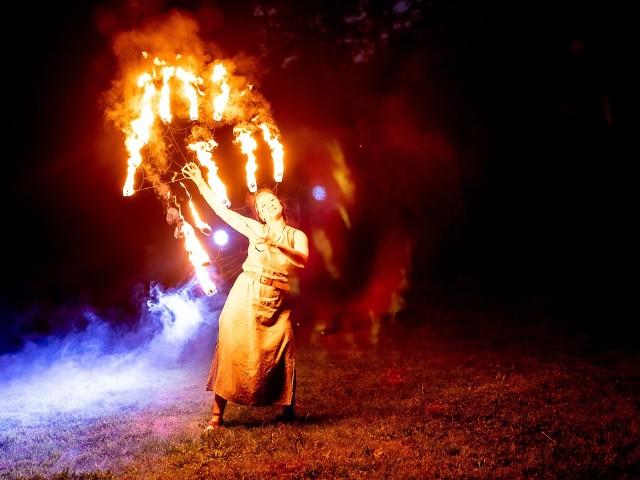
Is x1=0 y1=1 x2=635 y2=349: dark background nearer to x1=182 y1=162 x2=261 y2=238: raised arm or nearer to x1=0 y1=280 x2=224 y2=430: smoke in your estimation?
x1=0 y1=280 x2=224 y2=430: smoke

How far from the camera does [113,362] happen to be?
10.6m

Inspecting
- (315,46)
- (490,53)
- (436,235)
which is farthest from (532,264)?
(315,46)

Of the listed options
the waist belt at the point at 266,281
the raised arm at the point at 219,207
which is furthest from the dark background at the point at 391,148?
the waist belt at the point at 266,281

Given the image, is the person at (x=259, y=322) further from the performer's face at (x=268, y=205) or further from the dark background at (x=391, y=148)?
the dark background at (x=391, y=148)

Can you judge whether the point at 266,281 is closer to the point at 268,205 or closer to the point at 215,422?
the point at 268,205

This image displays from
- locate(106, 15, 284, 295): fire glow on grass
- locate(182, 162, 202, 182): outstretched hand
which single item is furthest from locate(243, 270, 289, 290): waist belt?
locate(182, 162, 202, 182): outstretched hand

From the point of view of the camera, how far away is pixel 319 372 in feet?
30.7

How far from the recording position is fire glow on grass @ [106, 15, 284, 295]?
22.2 ft

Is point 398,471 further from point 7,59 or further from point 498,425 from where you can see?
point 7,59

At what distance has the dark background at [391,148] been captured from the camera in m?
13.3

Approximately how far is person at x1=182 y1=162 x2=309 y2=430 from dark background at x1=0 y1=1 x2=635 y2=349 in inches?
303

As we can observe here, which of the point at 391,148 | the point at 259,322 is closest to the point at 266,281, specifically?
the point at 259,322

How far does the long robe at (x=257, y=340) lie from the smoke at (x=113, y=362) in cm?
224

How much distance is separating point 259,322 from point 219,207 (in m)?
1.40
